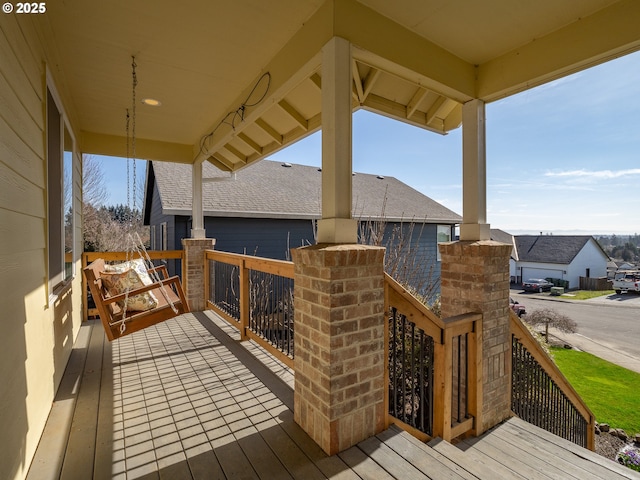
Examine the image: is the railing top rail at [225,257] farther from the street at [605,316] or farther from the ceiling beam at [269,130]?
the street at [605,316]

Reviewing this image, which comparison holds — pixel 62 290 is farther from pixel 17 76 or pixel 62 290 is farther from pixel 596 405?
pixel 596 405

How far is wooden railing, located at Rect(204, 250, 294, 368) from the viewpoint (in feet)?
11.2

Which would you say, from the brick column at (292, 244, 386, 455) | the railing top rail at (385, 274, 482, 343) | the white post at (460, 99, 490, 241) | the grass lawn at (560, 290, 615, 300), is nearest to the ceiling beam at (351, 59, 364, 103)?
the white post at (460, 99, 490, 241)

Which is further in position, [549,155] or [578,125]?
[549,155]

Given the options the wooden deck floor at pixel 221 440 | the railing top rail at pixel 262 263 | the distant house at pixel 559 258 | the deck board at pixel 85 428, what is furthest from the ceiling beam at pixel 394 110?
the distant house at pixel 559 258

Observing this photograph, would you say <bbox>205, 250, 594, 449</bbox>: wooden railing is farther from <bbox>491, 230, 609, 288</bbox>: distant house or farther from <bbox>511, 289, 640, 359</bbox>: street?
<bbox>491, 230, 609, 288</bbox>: distant house

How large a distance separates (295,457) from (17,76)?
2.87m

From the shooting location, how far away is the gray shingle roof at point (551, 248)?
27.2 metres

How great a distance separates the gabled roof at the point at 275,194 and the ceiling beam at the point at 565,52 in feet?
11.5

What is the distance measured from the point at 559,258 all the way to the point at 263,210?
28.7 meters

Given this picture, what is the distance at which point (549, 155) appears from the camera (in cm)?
1611

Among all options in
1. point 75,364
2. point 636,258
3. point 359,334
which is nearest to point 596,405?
point 359,334

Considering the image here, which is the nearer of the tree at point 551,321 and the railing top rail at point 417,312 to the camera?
the railing top rail at point 417,312

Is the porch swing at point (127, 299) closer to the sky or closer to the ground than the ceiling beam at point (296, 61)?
closer to the ground
